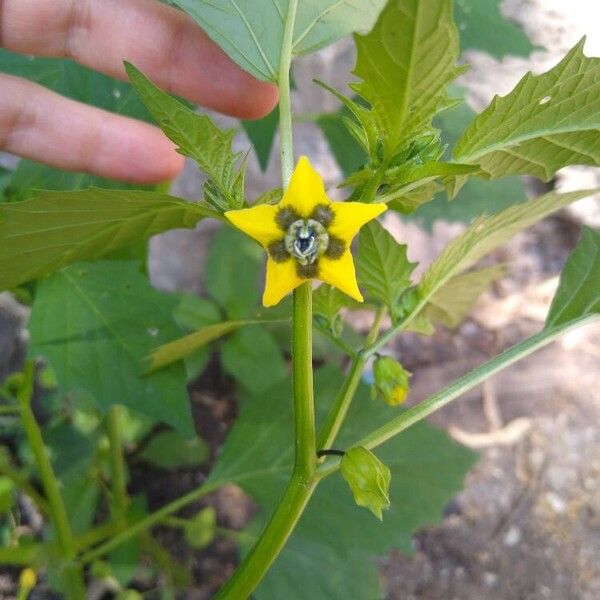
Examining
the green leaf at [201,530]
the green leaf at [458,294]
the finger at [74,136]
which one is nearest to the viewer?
the green leaf at [458,294]

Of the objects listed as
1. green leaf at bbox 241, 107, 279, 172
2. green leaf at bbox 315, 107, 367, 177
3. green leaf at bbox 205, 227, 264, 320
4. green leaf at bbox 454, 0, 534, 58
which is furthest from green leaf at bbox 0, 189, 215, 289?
green leaf at bbox 205, 227, 264, 320

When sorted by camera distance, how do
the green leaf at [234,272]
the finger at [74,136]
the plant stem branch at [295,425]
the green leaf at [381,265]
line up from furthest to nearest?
the green leaf at [234,272] < the finger at [74,136] < the green leaf at [381,265] < the plant stem branch at [295,425]

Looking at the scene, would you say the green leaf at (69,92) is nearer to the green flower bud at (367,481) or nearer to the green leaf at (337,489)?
the green leaf at (337,489)

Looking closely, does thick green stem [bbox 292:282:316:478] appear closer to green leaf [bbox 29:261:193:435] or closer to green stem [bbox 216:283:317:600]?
green stem [bbox 216:283:317:600]

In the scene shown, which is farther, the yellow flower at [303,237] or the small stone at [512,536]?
the small stone at [512,536]

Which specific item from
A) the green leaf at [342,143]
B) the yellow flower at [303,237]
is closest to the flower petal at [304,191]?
the yellow flower at [303,237]

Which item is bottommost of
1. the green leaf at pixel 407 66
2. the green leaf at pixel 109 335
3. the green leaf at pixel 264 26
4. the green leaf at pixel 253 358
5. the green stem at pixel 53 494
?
the green leaf at pixel 253 358

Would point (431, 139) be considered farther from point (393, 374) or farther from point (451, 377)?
point (451, 377)
